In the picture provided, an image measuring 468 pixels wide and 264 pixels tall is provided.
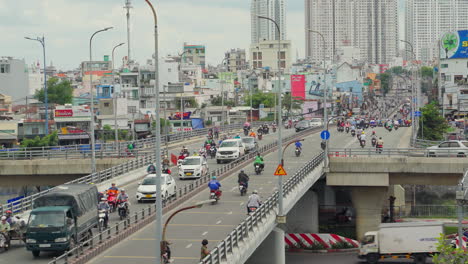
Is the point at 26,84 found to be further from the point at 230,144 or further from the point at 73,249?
the point at 73,249

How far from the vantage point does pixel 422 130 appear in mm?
94125

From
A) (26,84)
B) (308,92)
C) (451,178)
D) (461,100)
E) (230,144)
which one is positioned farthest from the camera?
(308,92)

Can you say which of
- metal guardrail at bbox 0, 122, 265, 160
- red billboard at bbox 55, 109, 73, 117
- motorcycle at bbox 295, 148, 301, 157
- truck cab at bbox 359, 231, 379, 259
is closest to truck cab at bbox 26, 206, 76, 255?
truck cab at bbox 359, 231, 379, 259

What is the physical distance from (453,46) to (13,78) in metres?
77.5

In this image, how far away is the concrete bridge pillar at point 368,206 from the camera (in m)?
57.2

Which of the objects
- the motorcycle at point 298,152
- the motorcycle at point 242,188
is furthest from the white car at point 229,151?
the motorcycle at point 242,188

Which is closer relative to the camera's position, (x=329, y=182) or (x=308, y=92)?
(x=329, y=182)

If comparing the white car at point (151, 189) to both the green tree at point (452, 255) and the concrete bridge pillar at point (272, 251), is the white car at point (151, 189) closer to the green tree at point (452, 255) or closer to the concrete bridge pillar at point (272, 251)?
the concrete bridge pillar at point (272, 251)

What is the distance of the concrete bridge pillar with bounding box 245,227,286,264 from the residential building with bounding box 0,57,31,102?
10895 cm

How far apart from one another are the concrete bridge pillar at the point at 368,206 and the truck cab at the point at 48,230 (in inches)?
1272

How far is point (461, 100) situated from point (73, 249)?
115086mm

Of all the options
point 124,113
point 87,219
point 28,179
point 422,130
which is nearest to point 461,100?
point 422,130

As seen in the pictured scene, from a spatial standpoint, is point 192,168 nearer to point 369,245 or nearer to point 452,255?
point 369,245

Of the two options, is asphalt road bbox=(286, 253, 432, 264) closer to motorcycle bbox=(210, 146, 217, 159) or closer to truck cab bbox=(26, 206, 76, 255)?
motorcycle bbox=(210, 146, 217, 159)
